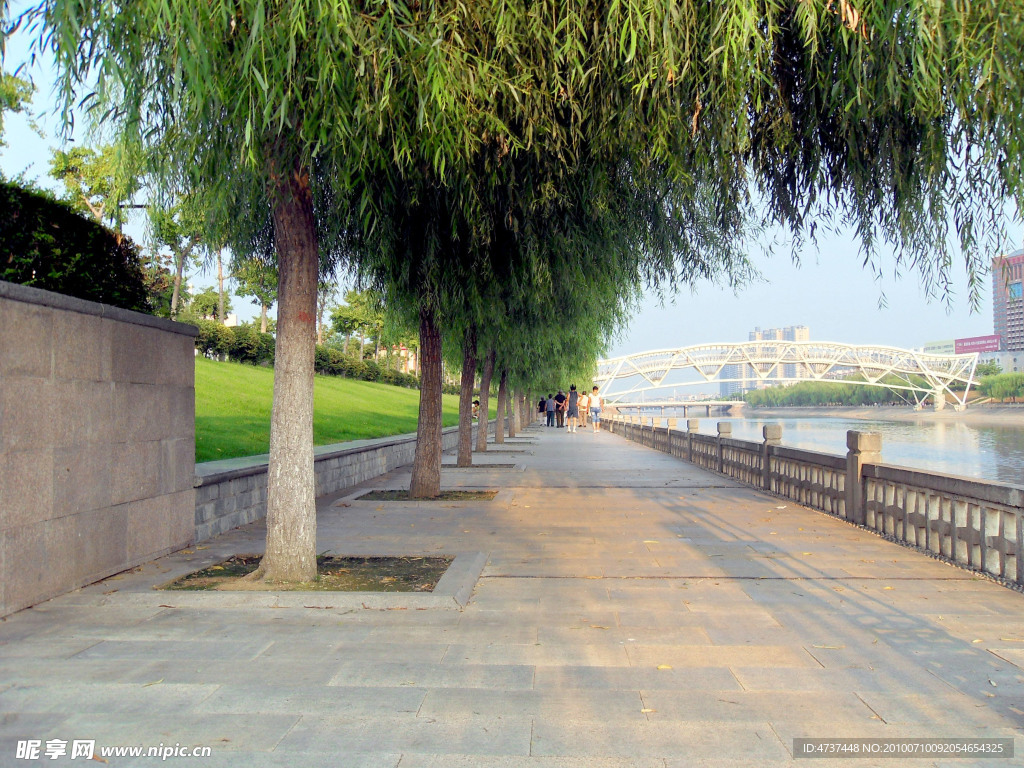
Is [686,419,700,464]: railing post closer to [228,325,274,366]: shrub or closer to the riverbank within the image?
[228,325,274,366]: shrub

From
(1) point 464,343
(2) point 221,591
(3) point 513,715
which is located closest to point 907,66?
(3) point 513,715

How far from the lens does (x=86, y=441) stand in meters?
6.51

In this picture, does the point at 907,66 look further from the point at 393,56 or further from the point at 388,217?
the point at 388,217

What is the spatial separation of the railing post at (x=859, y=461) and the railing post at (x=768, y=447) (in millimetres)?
4002

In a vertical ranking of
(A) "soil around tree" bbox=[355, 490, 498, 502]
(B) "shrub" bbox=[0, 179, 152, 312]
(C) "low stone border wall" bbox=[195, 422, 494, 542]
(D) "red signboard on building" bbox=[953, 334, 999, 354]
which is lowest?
(A) "soil around tree" bbox=[355, 490, 498, 502]

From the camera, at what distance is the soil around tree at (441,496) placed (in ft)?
40.7

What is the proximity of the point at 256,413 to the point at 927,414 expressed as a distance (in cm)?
8427

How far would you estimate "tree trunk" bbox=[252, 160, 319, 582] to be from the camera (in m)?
6.63

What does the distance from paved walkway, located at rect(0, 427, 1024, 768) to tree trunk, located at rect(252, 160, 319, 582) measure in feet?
2.17

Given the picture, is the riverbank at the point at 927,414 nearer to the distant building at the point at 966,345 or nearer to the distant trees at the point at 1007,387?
the distant trees at the point at 1007,387

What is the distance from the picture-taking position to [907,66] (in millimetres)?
6047

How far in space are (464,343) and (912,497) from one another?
1069 centimetres

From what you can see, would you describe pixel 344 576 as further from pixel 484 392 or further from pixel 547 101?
pixel 484 392

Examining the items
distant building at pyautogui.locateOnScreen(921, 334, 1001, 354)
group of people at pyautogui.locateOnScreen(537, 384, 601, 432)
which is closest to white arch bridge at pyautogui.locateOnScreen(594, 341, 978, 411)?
distant building at pyautogui.locateOnScreen(921, 334, 1001, 354)
